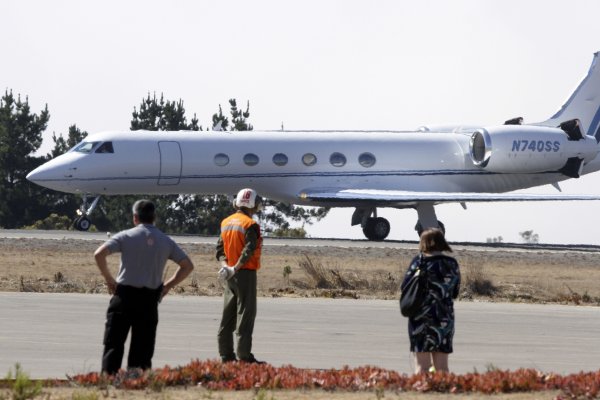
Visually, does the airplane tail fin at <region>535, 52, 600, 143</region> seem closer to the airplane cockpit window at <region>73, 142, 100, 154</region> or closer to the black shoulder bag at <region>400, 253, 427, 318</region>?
the airplane cockpit window at <region>73, 142, 100, 154</region>

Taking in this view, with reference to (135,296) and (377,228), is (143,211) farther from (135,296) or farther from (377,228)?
(377,228)

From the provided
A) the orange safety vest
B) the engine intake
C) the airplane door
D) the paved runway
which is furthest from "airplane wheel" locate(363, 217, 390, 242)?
the orange safety vest

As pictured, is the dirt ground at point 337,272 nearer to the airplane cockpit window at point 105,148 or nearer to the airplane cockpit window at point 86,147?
the airplane cockpit window at point 105,148

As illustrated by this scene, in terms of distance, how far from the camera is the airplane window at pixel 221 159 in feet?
141

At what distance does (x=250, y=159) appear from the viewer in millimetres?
43562

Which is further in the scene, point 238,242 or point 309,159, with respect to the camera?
point 309,159

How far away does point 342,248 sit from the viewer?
39125 millimetres

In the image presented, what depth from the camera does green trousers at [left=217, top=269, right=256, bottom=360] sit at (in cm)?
1445

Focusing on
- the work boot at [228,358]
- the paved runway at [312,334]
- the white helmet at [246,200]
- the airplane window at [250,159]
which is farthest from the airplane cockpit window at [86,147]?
the work boot at [228,358]

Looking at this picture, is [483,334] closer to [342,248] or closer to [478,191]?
[342,248]

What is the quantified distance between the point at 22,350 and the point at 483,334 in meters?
6.32

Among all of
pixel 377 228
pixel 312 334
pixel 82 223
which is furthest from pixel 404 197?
pixel 312 334

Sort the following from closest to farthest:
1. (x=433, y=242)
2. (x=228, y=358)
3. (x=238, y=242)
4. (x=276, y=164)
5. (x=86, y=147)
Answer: (x=433, y=242), (x=228, y=358), (x=238, y=242), (x=86, y=147), (x=276, y=164)

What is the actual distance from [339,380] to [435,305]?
44.7 inches
